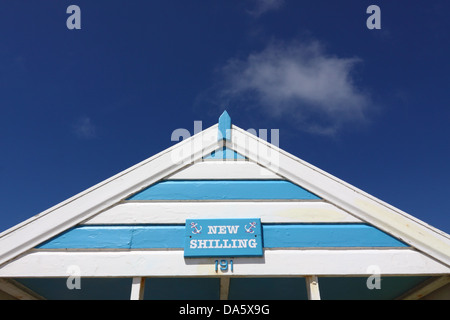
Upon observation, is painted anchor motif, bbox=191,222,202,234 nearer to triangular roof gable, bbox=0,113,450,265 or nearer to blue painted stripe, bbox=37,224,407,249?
blue painted stripe, bbox=37,224,407,249

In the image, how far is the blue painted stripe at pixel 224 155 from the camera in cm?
330

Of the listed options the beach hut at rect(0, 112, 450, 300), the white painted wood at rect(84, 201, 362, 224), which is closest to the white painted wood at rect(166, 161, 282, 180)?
the beach hut at rect(0, 112, 450, 300)

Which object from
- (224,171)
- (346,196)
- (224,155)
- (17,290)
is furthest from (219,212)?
(17,290)

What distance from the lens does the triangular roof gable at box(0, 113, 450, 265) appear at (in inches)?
106

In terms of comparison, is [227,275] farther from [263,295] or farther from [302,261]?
[263,295]

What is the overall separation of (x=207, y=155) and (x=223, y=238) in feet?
3.40

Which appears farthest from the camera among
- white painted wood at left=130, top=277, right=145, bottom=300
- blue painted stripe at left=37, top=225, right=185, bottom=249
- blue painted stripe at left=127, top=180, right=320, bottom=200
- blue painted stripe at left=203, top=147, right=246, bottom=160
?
blue painted stripe at left=203, top=147, right=246, bottom=160

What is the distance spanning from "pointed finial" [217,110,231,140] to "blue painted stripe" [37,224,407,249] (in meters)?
1.18

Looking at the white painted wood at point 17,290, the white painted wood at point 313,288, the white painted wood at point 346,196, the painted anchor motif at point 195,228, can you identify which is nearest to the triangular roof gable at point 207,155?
the white painted wood at point 346,196

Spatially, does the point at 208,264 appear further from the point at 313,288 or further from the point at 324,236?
the point at 324,236

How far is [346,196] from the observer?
299cm

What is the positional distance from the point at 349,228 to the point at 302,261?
0.64 metres

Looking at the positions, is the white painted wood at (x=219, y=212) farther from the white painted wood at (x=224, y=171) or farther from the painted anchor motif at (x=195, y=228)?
the white painted wood at (x=224, y=171)

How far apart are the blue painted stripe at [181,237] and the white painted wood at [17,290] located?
47 centimetres
